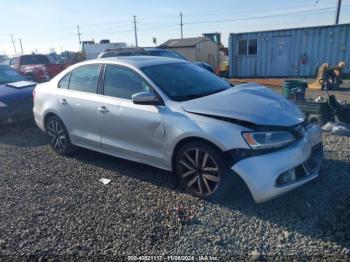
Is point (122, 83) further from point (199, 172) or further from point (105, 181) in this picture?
point (199, 172)

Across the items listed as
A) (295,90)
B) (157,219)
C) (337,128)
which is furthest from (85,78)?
(295,90)

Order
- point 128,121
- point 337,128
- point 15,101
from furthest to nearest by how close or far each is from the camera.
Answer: point 15,101
point 337,128
point 128,121

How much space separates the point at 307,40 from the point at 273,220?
1599cm

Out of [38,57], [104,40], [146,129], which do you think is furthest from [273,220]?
[104,40]

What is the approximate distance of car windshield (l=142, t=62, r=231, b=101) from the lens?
4.07m

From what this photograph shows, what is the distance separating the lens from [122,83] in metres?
4.45

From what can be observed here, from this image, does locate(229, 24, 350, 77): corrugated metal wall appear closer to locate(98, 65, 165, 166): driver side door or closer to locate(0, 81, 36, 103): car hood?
locate(0, 81, 36, 103): car hood

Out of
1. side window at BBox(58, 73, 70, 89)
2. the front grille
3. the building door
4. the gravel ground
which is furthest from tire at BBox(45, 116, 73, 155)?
the building door

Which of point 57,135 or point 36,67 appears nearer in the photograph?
point 57,135

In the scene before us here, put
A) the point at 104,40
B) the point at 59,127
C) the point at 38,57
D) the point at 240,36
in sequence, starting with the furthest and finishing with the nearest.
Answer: the point at 104,40, the point at 240,36, the point at 38,57, the point at 59,127

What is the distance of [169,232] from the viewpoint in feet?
10.7

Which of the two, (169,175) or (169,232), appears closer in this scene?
(169,232)

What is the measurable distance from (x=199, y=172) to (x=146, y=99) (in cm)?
108

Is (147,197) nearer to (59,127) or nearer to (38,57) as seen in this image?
(59,127)
